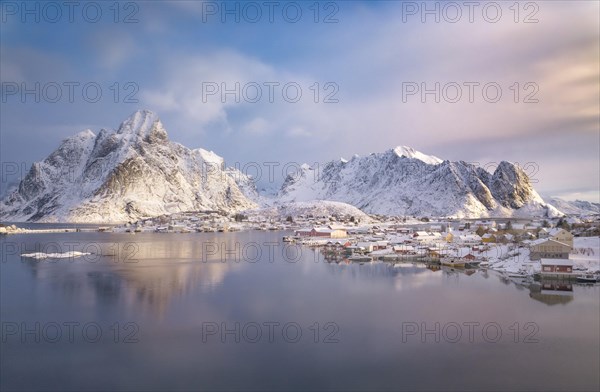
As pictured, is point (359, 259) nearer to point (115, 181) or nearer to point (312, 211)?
point (312, 211)

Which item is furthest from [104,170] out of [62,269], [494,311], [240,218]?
[494,311]

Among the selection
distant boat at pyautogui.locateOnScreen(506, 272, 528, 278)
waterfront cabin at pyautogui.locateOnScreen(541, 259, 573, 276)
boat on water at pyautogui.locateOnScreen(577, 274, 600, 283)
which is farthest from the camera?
distant boat at pyautogui.locateOnScreen(506, 272, 528, 278)

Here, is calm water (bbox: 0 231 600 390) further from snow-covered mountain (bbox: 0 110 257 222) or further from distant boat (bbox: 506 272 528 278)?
snow-covered mountain (bbox: 0 110 257 222)

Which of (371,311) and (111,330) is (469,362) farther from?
(111,330)

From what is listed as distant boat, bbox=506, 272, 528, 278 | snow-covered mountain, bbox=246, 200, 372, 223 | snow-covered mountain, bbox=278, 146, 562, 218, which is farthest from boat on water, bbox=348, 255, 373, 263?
snow-covered mountain, bbox=278, 146, 562, 218

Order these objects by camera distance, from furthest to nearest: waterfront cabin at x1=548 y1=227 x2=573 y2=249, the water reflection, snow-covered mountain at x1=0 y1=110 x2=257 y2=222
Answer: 1. snow-covered mountain at x1=0 y1=110 x2=257 y2=222
2. waterfront cabin at x1=548 y1=227 x2=573 y2=249
3. the water reflection

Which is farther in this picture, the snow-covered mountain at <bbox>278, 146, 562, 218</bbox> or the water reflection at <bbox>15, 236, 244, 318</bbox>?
the snow-covered mountain at <bbox>278, 146, 562, 218</bbox>
